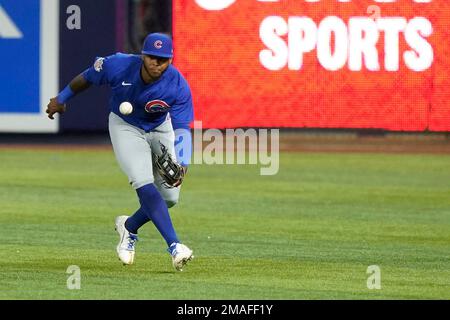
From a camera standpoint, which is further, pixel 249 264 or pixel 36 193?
pixel 36 193

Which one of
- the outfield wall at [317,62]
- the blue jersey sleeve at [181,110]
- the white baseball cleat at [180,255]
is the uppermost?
the outfield wall at [317,62]

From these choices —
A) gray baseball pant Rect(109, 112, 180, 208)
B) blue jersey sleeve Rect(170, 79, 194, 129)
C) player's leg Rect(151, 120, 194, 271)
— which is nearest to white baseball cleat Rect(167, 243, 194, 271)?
gray baseball pant Rect(109, 112, 180, 208)

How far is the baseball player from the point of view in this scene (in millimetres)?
10094

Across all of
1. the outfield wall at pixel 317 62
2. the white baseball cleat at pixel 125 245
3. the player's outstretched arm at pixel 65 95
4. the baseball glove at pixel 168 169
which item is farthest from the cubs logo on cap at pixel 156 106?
the outfield wall at pixel 317 62

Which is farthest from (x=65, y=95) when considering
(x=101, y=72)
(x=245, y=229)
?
(x=245, y=229)

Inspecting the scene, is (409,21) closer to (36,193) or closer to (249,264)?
(36,193)

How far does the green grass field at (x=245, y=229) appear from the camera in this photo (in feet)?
31.3

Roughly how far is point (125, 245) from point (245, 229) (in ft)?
9.12

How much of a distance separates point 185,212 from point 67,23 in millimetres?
7109

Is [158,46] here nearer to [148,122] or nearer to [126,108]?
[126,108]

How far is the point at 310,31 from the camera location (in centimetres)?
1961

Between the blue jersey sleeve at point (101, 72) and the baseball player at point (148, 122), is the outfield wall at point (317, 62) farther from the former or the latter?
the blue jersey sleeve at point (101, 72)

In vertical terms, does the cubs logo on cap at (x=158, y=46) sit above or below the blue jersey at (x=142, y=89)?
above
